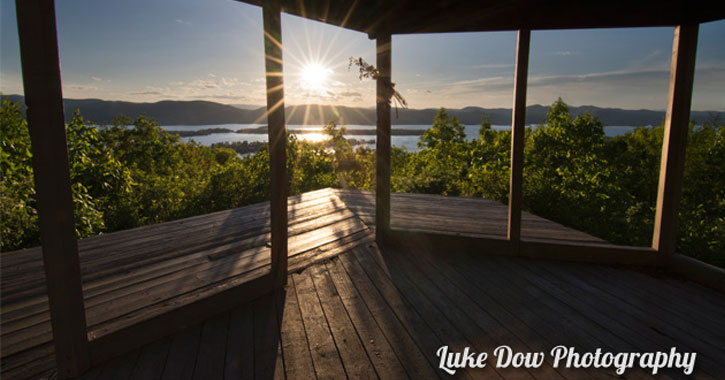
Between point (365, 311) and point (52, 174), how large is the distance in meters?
1.91

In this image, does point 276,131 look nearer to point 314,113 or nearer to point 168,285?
point 168,285

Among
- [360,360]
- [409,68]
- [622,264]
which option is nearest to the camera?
[360,360]

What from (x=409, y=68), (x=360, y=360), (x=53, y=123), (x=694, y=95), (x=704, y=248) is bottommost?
(x=704, y=248)

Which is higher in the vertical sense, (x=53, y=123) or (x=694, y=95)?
(x=694, y=95)

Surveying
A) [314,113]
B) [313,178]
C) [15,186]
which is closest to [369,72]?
[15,186]

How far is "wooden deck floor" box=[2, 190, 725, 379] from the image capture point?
5.85 ft

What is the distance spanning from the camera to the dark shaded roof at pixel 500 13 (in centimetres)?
252

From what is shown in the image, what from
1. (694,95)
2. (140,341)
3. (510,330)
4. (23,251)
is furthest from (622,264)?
(23,251)

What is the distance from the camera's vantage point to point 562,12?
8.96ft

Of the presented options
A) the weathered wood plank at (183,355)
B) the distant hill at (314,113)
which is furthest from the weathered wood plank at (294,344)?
the distant hill at (314,113)

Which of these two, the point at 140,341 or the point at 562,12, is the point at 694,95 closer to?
the point at 562,12

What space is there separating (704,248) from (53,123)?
21.4m

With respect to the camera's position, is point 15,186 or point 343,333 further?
point 15,186

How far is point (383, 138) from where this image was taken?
11.0 feet
